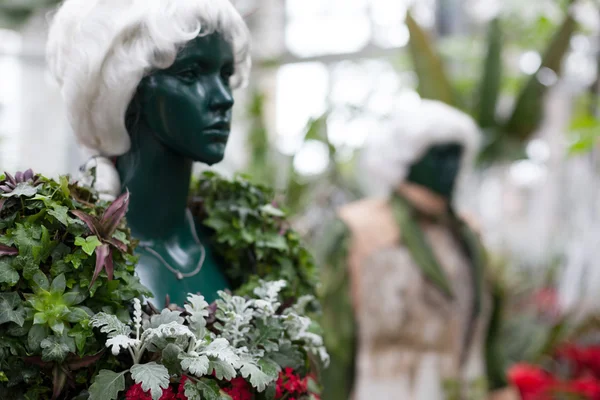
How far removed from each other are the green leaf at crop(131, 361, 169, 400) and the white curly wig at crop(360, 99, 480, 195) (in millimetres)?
2206

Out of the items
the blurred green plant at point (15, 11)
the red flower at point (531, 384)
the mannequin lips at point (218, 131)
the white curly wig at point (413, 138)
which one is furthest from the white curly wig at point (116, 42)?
the blurred green plant at point (15, 11)

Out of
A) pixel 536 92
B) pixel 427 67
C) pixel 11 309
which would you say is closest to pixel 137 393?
pixel 11 309

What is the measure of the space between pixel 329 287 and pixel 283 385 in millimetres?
1835

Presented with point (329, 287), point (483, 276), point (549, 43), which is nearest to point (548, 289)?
point (549, 43)

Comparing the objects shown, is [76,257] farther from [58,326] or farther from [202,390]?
[202,390]

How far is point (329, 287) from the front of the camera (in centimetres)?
313

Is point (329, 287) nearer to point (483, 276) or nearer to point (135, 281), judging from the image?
point (483, 276)

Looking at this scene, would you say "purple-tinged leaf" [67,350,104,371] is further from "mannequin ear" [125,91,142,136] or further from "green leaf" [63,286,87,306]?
"mannequin ear" [125,91,142,136]

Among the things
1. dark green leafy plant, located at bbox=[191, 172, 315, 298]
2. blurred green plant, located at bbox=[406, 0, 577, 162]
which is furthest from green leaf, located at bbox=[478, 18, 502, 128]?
dark green leafy plant, located at bbox=[191, 172, 315, 298]

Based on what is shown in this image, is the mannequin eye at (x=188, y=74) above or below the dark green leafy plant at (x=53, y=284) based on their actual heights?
above

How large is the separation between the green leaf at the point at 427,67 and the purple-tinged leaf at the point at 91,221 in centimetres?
329

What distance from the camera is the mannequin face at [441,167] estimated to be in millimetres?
3145

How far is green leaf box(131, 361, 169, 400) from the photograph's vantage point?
1.06 m

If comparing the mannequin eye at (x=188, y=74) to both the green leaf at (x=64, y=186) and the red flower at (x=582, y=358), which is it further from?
the red flower at (x=582, y=358)
